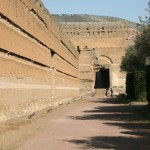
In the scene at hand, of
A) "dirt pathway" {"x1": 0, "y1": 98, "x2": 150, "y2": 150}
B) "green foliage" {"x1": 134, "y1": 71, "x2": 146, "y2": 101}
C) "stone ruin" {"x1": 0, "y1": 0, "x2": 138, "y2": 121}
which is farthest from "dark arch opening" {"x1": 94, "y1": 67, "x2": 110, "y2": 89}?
"dirt pathway" {"x1": 0, "y1": 98, "x2": 150, "y2": 150}

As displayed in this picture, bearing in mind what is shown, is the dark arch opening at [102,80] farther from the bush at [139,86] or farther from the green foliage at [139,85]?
the green foliage at [139,85]

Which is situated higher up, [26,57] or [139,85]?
[26,57]

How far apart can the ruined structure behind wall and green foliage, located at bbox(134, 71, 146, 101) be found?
5530mm

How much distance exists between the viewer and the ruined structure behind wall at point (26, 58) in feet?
44.2

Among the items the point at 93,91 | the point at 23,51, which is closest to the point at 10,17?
the point at 23,51

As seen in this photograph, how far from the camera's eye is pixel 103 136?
10.5m

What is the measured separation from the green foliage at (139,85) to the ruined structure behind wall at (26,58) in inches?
218

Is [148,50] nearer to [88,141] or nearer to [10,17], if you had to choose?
[10,17]

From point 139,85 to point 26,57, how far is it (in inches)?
476

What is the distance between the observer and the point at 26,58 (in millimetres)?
16812

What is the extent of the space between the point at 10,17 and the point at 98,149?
7.22m

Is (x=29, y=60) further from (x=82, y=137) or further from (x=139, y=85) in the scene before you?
(x=139, y=85)

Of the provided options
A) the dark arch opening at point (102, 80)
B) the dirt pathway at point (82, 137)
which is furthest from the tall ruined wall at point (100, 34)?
the dirt pathway at point (82, 137)

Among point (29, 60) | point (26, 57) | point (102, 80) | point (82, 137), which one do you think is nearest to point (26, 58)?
point (26, 57)
